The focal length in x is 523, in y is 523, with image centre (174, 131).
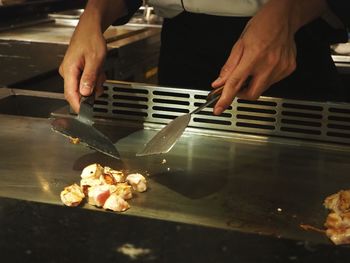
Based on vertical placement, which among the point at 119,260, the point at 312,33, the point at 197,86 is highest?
the point at 312,33

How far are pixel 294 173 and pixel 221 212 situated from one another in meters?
0.23

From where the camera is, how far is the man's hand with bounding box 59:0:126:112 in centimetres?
111

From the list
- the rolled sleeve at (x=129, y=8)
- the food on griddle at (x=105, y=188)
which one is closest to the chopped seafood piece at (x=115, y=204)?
the food on griddle at (x=105, y=188)

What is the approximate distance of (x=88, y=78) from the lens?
111 centimetres

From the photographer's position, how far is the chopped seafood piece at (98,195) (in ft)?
2.84

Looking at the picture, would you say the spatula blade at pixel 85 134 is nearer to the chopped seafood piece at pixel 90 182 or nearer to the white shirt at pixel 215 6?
the chopped seafood piece at pixel 90 182

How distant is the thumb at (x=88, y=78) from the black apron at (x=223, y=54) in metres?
0.34

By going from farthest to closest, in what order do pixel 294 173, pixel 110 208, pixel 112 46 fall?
pixel 112 46 < pixel 294 173 < pixel 110 208

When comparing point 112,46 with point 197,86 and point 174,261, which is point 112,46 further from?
point 174,261

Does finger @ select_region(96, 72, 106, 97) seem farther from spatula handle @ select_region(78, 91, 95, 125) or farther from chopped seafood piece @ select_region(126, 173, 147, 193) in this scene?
chopped seafood piece @ select_region(126, 173, 147, 193)

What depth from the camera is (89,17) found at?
1245 mm

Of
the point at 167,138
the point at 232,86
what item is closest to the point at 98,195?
the point at 167,138

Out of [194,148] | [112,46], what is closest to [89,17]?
[194,148]

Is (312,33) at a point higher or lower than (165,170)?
higher
